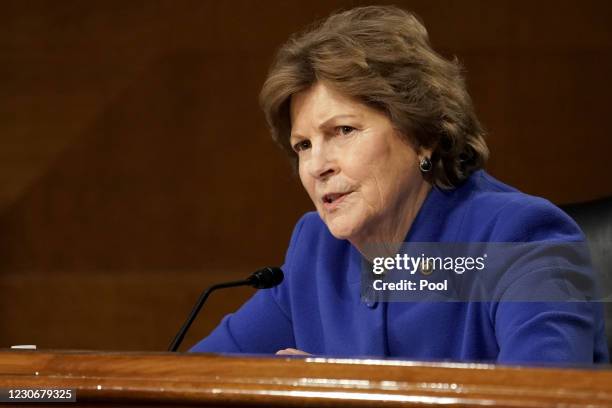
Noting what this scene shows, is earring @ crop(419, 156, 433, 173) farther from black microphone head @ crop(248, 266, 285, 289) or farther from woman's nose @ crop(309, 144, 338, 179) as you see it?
black microphone head @ crop(248, 266, 285, 289)

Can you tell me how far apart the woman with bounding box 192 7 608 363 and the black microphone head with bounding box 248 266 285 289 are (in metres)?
0.12

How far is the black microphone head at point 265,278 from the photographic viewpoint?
5.38 feet

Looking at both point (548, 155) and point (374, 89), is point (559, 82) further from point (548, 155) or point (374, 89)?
point (374, 89)

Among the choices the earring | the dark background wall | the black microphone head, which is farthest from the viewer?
the dark background wall

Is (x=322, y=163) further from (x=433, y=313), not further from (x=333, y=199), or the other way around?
(x=433, y=313)

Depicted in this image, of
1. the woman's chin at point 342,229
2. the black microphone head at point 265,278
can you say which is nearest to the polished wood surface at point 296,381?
the black microphone head at point 265,278

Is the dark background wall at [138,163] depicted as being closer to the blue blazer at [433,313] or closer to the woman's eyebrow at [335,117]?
the blue blazer at [433,313]

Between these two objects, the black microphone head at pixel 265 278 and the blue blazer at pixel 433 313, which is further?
the black microphone head at pixel 265 278

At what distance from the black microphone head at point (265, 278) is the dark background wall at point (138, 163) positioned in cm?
161

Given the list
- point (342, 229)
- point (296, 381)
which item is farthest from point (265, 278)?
point (296, 381)

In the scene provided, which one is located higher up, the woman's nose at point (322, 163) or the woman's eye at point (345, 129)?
the woman's eye at point (345, 129)

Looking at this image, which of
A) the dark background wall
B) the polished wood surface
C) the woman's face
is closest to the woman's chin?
the woman's face

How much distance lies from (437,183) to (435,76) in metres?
0.19

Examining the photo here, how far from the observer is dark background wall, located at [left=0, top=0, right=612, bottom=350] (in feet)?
10.8
